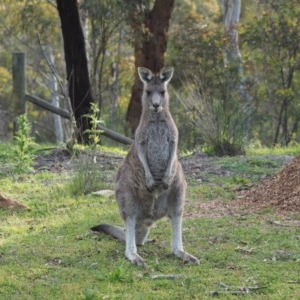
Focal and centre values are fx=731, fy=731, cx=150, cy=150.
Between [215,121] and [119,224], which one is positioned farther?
[215,121]

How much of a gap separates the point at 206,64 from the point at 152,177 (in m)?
15.0

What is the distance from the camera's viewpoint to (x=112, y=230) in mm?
6523

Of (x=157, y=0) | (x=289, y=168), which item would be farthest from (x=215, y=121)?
(x=157, y=0)

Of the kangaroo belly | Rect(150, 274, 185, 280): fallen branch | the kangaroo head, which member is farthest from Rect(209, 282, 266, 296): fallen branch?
the kangaroo head

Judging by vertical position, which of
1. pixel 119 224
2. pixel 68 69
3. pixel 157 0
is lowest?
pixel 119 224

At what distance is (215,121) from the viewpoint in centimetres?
1197

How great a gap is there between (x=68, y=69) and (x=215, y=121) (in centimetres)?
276

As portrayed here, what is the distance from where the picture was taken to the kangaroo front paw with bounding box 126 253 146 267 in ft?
18.5

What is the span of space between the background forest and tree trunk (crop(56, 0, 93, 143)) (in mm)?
684

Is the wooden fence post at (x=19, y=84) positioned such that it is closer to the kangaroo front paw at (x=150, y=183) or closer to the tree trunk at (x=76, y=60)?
the tree trunk at (x=76, y=60)

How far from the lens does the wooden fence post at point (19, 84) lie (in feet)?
39.1

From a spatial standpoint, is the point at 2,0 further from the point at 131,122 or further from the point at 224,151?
the point at 224,151

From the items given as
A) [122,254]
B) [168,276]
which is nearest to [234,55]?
[122,254]

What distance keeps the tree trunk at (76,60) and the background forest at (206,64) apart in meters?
0.68
